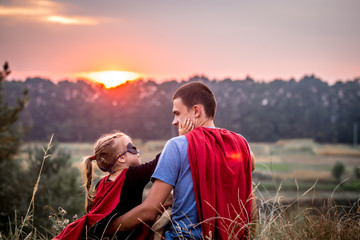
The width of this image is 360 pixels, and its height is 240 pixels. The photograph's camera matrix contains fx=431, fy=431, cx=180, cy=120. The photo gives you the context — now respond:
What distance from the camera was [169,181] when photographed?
2766 mm

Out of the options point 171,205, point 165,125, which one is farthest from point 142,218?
point 165,125

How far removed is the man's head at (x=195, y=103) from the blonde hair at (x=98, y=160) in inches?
22.3

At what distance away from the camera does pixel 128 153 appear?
3.36 m

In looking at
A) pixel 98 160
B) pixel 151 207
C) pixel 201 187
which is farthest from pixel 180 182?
pixel 98 160

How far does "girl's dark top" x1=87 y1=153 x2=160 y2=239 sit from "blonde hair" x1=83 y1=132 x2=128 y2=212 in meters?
0.34

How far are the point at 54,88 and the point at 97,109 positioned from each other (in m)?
6.57

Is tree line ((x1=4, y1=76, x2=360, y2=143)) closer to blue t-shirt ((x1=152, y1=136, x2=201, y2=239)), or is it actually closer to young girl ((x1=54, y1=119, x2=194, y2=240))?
young girl ((x1=54, y1=119, x2=194, y2=240))

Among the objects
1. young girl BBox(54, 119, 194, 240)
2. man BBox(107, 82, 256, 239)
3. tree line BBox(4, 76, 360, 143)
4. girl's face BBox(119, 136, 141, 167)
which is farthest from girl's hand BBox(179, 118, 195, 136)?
tree line BBox(4, 76, 360, 143)

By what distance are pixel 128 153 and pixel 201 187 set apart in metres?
0.81

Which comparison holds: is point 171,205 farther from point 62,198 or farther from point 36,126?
point 36,126

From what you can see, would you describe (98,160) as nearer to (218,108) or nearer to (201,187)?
(201,187)

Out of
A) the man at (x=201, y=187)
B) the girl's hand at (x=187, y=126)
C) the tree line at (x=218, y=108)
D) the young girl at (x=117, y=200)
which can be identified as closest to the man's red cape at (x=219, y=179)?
the man at (x=201, y=187)

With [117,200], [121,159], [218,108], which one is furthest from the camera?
[218,108]

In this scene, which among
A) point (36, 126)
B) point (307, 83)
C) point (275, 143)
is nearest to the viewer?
point (36, 126)
